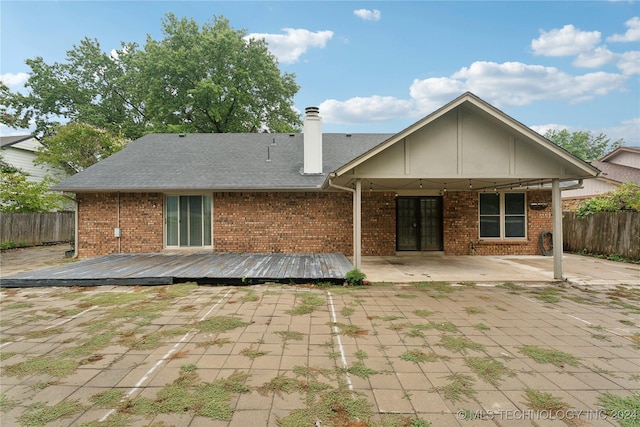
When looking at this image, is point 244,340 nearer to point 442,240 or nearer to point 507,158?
point 507,158

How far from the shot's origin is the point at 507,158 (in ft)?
22.1

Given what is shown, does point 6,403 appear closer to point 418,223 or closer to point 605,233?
point 418,223

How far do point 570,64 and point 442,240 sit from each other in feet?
43.1

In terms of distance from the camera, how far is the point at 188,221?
1032cm

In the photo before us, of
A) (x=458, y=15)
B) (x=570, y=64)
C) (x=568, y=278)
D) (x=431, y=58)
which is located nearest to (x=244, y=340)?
(x=568, y=278)

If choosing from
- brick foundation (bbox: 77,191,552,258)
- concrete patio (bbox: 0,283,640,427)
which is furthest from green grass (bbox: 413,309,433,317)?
brick foundation (bbox: 77,191,552,258)

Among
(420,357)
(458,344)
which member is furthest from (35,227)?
(458,344)

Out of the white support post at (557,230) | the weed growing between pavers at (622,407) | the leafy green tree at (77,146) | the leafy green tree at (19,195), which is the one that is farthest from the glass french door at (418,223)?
the leafy green tree at (77,146)

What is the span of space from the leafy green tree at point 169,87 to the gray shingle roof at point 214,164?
8.08m

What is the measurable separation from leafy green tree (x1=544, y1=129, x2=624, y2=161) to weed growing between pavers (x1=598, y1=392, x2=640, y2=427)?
5384cm

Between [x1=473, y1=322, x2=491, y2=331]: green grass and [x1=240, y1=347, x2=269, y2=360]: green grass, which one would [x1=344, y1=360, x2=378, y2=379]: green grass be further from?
[x1=473, y1=322, x2=491, y2=331]: green grass

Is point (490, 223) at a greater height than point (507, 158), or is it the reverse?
point (507, 158)

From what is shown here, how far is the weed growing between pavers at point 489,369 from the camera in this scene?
2.89 metres

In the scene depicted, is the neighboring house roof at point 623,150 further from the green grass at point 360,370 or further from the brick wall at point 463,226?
the green grass at point 360,370
